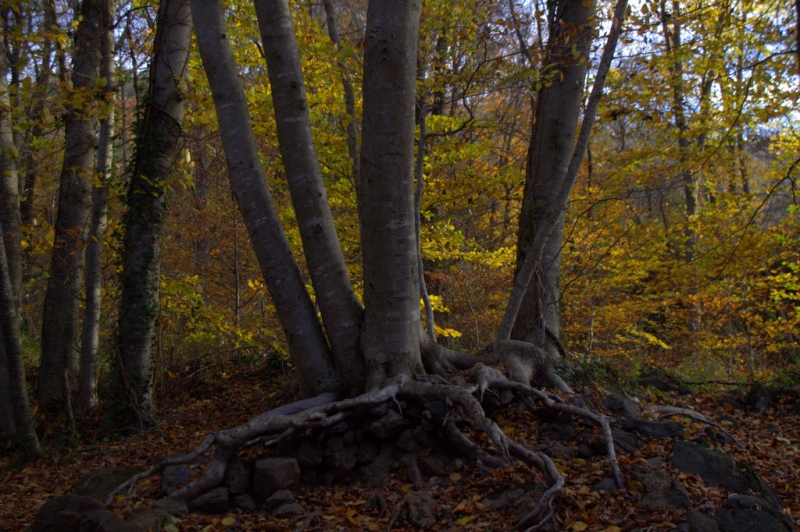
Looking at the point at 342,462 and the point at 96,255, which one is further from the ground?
the point at 96,255

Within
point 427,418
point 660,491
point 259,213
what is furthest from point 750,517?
point 259,213

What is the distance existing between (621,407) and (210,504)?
3.37m

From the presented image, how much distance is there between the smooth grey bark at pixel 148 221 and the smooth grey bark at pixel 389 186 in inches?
137

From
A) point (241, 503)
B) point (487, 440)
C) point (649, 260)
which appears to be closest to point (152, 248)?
point (241, 503)

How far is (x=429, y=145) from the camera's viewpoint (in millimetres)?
9805

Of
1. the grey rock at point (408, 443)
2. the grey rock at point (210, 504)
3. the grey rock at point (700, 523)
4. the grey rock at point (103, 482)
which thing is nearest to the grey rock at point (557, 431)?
the grey rock at point (408, 443)

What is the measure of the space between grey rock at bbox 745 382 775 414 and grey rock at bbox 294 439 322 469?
→ 187 inches

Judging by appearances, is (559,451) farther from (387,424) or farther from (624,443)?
(387,424)

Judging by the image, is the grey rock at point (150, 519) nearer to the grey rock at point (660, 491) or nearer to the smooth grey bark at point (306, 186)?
the smooth grey bark at point (306, 186)

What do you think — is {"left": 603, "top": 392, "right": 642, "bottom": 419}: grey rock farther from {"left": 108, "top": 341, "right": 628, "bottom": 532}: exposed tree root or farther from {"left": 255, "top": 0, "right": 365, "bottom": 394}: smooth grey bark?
{"left": 255, "top": 0, "right": 365, "bottom": 394}: smooth grey bark

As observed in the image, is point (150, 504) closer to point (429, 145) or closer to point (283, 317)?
point (283, 317)

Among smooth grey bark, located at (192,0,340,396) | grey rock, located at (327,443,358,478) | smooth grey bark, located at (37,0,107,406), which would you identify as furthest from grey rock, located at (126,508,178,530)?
smooth grey bark, located at (37,0,107,406)

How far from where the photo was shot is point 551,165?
631 centimetres

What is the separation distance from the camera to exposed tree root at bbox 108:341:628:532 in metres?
3.79
